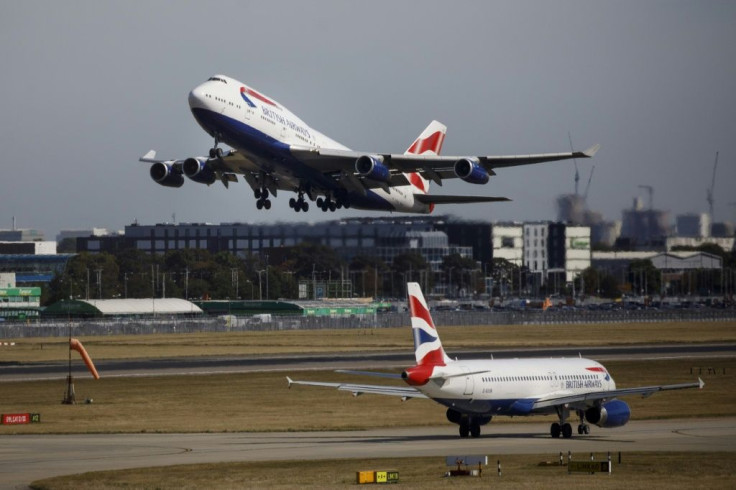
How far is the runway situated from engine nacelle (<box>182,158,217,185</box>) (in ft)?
68.5

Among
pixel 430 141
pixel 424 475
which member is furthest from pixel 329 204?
pixel 424 475

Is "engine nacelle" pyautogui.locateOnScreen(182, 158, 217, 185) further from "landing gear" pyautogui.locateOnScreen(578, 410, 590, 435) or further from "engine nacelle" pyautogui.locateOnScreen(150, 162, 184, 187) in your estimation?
"landing gear" pyautogui.locateOnScreen(578, 410, 590, 435)

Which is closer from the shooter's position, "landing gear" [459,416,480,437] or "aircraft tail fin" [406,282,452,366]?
"aircraft tail fin" [406,282,452,366]

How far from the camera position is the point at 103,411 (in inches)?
2660

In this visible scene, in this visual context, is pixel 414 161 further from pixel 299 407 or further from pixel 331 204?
pixel 299 407

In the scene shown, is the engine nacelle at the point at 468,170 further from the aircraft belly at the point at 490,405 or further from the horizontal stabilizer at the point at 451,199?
the aircraft belly at the point at 490,405

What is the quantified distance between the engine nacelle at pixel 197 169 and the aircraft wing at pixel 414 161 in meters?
6.52

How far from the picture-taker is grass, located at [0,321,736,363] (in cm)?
11262

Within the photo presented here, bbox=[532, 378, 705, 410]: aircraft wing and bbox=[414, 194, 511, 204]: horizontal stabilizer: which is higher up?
bbox=[414, 194, 511, 204]: horizontal stabilizer

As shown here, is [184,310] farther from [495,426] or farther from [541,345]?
[495,426]

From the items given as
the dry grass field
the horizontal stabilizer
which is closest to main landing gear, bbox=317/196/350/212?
the horizontal stabilizer

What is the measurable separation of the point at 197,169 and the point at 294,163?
6.39 metres

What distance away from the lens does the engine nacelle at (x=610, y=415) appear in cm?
5481

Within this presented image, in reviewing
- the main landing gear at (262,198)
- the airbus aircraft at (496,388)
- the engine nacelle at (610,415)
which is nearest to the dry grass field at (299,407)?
the airbus aircraft at (496,388)
